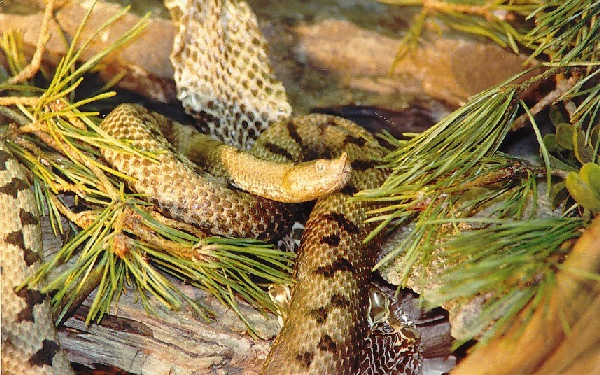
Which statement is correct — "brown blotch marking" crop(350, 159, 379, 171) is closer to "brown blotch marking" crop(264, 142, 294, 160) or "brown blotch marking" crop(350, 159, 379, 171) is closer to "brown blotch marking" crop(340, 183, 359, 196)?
"brown blotch marking" crop(340, 183, 359, 196)

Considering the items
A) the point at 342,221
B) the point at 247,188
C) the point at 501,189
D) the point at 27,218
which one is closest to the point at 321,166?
the point at 342,221

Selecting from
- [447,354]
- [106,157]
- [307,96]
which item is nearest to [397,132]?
[307,96]

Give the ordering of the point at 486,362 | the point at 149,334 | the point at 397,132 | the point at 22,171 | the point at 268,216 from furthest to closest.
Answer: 1. the point at 397,132
2. the point at 268,216
3. the point at 22,171
4. the point at 149,334
5. the point at 486,362

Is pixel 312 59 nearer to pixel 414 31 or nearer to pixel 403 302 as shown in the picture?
pixel 414 31

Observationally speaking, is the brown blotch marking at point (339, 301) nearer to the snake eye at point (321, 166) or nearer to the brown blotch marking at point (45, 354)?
the snake eye at point (321, 166)

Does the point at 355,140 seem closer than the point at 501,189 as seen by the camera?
No

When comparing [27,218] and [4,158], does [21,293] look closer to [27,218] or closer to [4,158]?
[27,218]
